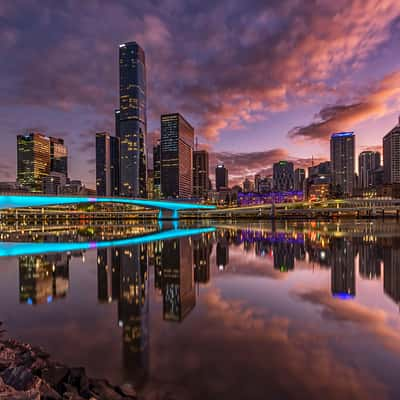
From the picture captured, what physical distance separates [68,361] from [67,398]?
1.94m

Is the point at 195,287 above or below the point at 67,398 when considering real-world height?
below

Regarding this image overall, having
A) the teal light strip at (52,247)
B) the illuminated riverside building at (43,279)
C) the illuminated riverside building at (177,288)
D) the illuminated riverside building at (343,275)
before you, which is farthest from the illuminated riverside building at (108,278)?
the illuminated riverside building at (343,275)

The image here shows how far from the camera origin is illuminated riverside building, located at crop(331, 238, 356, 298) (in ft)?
34.0

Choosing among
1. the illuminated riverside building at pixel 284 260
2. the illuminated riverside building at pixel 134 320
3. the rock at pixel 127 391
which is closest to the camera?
the rock at pixel 127 391

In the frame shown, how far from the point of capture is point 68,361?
18.0 feet

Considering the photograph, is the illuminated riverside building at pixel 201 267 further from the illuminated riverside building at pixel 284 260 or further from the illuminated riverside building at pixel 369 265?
the illuminated riverside building at pixel 369 265

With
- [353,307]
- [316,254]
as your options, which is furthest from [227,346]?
[316,254]

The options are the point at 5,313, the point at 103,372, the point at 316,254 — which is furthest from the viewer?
the point at 316,254

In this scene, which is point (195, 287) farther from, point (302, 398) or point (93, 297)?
point (302, 398)

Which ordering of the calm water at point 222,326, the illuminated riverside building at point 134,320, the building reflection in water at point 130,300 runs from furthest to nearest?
the building reflection in water at point 130,300 → the illuminated riverside building at point 134,320 → the calm water at point 222,326

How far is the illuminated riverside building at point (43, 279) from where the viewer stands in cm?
1030

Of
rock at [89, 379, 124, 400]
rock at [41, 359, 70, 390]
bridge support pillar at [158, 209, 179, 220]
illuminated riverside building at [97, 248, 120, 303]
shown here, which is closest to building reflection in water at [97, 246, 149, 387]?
illuminated riverside building at [97, 248, 120, 303]

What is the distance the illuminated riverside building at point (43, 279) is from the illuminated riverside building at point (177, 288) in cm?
411

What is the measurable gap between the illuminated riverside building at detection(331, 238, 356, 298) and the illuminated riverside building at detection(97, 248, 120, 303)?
8254mm
